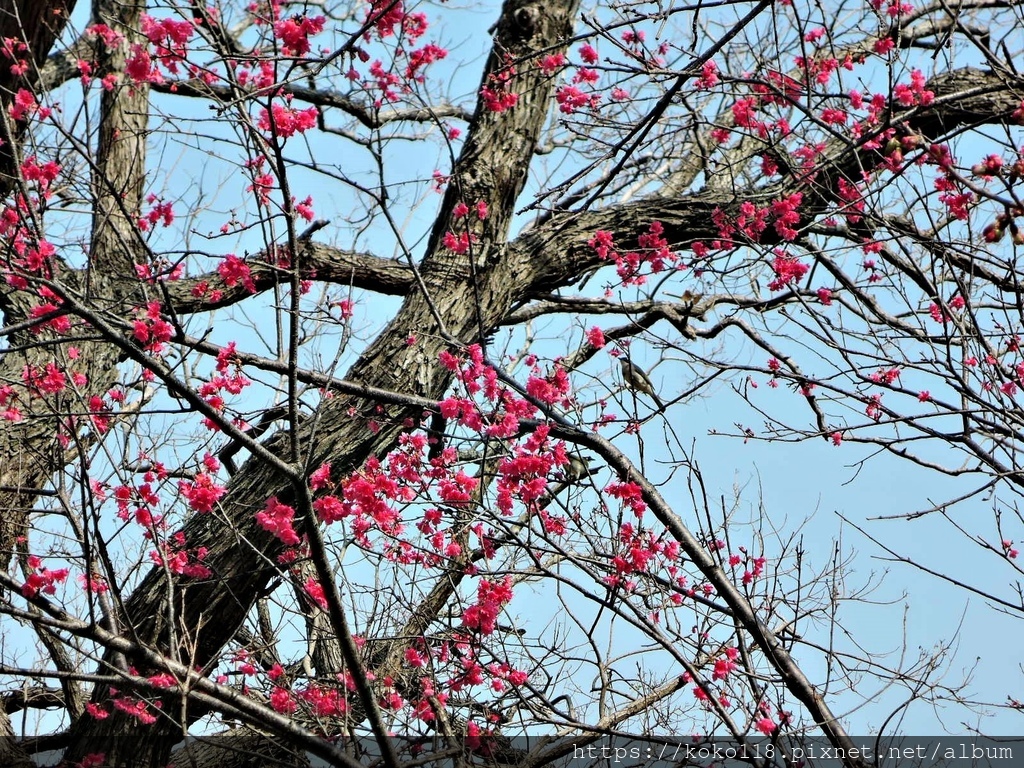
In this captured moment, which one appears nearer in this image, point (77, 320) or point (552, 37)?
point (77, 320)

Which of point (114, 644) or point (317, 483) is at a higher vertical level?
point (317, 483)

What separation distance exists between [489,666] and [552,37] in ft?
11.8

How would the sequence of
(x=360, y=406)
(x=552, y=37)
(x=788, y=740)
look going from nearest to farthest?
(x=788, y=740) < (x=360, y=406) < (x=552, y=37)

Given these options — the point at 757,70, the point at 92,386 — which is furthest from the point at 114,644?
the point at 757,70

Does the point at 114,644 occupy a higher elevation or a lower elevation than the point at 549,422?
lower

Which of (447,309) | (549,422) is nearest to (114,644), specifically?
(549,422)

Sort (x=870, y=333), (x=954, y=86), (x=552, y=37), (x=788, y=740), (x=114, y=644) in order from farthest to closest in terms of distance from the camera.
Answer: (x=954, y=86) → (x=552, y=37) → (x=870, y=333) → (x=788, y=740) → (x=114, y=644)

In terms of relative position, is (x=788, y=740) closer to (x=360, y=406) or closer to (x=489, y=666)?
(x=489, y=666)

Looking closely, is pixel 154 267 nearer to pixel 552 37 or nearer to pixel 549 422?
pixel 549 422

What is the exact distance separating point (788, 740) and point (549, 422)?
1.68 metres

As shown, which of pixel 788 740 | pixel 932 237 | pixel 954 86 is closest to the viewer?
pixel 932 237

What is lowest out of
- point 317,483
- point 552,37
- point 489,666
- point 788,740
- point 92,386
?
point 788,740

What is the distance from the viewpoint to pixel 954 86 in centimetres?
634

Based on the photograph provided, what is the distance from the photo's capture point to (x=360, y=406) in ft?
15.9
